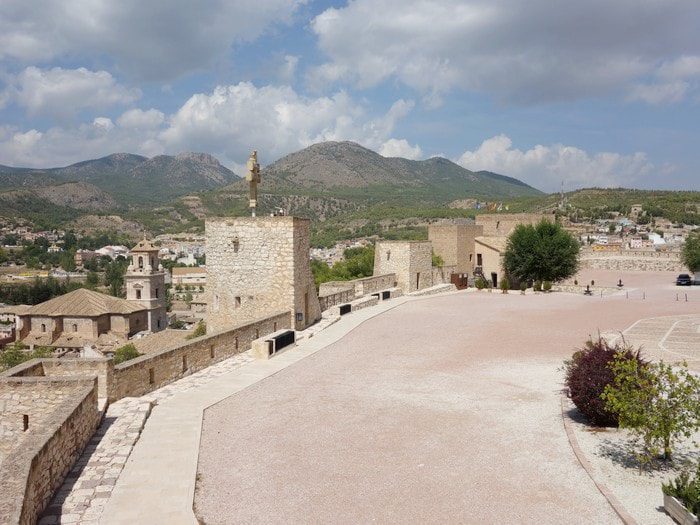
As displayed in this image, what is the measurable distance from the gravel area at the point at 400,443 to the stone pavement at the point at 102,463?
1008 millimetres

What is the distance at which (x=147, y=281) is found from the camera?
6288cm

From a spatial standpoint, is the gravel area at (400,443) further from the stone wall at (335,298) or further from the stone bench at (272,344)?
the stone wall at (335,298)

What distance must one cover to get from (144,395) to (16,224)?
159223 millimetres

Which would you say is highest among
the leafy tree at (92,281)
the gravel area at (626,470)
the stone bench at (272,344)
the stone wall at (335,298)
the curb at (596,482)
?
the stone wall at (335,298)

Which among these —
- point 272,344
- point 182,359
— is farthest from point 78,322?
point 182,359

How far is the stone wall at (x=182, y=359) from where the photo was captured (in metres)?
9.54

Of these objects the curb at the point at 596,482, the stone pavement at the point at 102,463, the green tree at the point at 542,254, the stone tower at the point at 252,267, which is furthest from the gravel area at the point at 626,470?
the green tree at the point at 542,254

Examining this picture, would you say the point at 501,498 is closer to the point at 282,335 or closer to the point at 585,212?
the point at 282,335

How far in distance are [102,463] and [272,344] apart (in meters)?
6.78

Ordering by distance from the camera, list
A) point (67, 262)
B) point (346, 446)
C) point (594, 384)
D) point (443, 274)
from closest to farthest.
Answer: point (346, 446)
point (594, 384)
point (443, 274)
point (67, 262)

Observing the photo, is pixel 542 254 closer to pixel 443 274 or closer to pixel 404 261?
pixel 443 274

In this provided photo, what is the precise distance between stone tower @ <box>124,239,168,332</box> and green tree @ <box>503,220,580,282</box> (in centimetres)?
4310

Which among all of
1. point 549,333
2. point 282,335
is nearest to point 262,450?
point 282,335

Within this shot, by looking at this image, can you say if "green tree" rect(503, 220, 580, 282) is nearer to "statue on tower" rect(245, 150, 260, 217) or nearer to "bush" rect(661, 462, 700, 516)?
"statue on tower" rect(245, 150, 260, 217)
